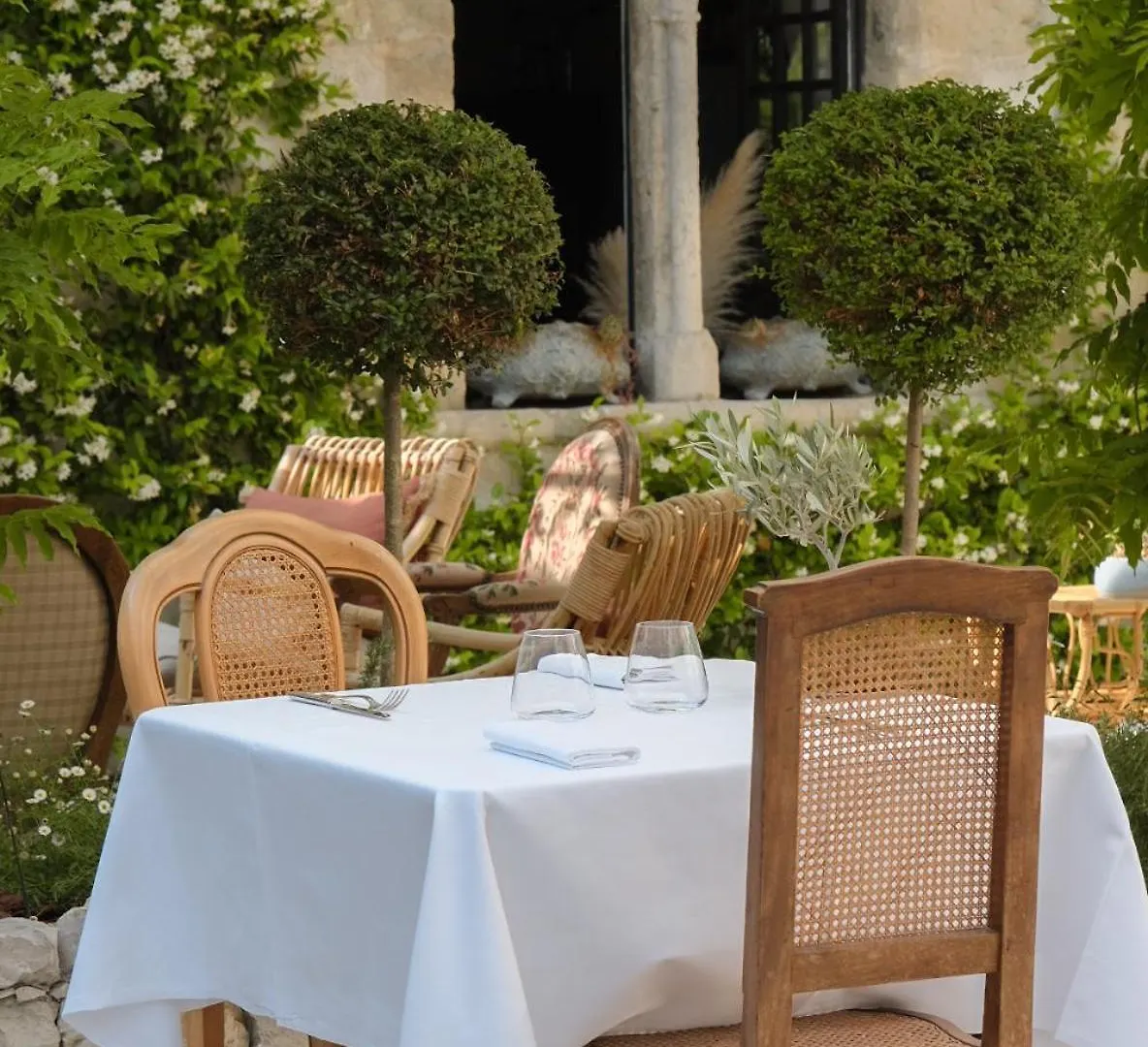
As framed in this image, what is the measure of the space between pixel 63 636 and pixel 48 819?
1.60 ft

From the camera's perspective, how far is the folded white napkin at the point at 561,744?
216 cm

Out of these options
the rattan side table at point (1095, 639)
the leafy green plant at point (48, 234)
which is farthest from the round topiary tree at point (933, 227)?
the leafy green plant at point (48, 234)

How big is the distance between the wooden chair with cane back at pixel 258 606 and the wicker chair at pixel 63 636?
102cm

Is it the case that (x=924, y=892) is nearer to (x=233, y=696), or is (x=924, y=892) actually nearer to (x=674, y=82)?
(x=233, y=696)

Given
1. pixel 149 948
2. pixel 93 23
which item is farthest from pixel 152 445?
pixel 149 948

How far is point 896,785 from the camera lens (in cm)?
206

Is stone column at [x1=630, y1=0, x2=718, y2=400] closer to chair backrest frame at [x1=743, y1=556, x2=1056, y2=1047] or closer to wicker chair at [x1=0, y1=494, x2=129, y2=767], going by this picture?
wicker chair at [x1=0, y1=494, x2=129, y2=767]

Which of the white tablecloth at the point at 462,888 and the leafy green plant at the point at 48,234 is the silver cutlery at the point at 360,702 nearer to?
the white tablecloth at the point at 462,888

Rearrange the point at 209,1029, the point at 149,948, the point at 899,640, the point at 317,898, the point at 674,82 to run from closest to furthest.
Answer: the point at 899,640 < the point at 317,898 < the point at 149,948 < the point at 209,1029 < the point at 674,82

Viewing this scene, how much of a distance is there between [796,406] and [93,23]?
9.10 feet

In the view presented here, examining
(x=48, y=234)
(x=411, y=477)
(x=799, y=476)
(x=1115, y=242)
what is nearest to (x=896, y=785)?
(x=799, y=476)

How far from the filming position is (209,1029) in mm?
2732

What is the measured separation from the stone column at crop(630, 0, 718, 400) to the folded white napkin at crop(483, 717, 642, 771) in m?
4.84

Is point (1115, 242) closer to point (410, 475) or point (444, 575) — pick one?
point (444, 575)
